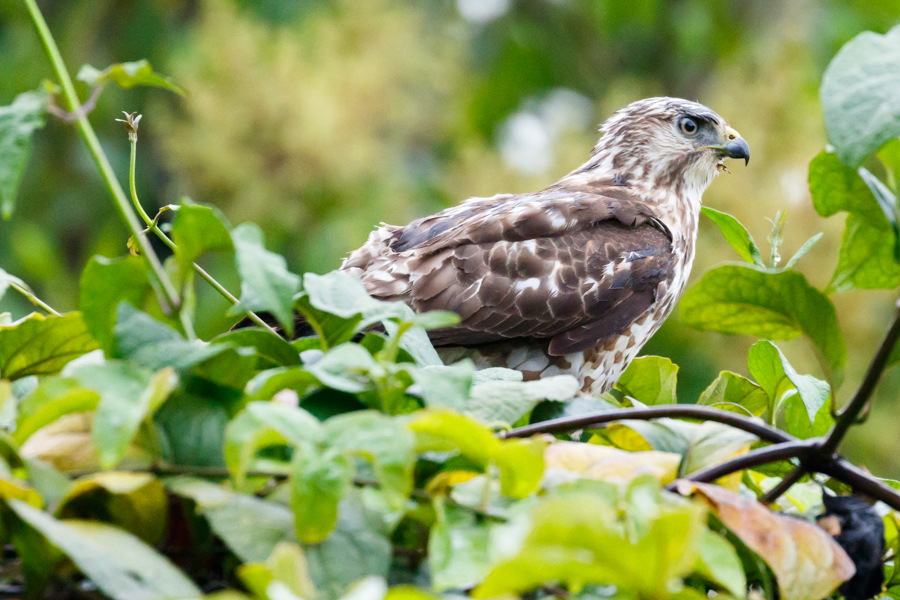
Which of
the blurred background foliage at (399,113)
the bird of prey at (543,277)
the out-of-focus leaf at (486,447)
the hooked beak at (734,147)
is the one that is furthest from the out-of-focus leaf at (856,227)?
the blurred background foliage at (399,113)

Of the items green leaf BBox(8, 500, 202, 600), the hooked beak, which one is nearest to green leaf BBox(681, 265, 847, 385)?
green leaf BBox(8, 500, 202, 600)

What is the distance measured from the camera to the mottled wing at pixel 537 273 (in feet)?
6.61

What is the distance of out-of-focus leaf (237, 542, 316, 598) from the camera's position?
456 millimetres

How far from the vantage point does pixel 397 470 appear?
1.58ft

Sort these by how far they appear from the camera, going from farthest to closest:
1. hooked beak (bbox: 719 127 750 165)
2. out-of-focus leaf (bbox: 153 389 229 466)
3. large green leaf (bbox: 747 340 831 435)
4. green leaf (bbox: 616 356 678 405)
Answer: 1. hooked beak (bbox: 719 127 750 165)
2. green leaf (bbox: 616 356 678 405)
3. large green leaf (bbox: 747 340 831 435)
4. out-of-focus leaf (bbox: 153 389 229 466)

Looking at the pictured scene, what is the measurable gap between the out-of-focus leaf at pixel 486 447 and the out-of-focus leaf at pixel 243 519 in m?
0.09

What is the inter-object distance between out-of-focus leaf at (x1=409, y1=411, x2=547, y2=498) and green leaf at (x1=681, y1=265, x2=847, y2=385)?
0.20 m

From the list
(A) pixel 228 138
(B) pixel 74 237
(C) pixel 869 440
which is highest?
(A) pixel 228 138

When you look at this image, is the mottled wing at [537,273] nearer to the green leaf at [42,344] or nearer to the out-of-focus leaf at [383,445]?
the green leaf at [42,344]

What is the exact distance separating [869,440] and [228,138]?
19.1 ft

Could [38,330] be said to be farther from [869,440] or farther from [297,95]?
[869,440]

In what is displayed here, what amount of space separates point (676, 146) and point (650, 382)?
5.44 ft

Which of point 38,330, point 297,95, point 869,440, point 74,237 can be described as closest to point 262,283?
point 38,330

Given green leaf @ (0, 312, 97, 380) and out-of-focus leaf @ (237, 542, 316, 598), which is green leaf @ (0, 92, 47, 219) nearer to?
green leaf @ (0, 312, 97, 380)
